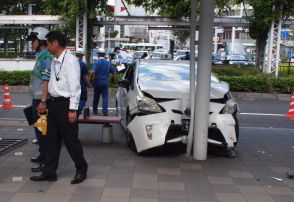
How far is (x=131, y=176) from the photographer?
5.83m

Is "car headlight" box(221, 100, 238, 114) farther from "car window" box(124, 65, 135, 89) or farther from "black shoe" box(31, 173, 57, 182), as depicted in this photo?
"black shoe" box(31, 173, 57, 182)

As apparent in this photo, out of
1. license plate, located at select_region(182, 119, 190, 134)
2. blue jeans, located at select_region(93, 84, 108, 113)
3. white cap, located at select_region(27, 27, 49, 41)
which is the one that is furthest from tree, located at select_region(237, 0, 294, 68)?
white cap, located at select_region(27, 27, 49, 41)

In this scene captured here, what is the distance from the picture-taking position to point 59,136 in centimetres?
559

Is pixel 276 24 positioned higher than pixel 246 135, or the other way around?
pixel 276 24

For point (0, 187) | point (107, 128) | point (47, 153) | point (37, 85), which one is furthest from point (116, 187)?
point (107, 128)

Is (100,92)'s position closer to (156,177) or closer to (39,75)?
(39,75)

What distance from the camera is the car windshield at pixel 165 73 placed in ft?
26.2

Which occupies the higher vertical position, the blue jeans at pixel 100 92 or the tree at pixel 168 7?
the tree at pixel 168 7

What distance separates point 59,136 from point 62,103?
0.51 m

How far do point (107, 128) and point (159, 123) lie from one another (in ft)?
4.47

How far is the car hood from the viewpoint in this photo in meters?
7.04

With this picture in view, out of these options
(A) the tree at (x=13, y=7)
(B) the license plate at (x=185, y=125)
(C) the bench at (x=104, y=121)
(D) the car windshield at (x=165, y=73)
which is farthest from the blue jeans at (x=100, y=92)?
(A) the tree at (x=13, y=7)

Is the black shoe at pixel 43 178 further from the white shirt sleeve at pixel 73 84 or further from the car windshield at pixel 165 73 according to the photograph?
the car windshield at pixel 165 73

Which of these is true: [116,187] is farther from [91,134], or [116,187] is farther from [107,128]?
[91,134]
